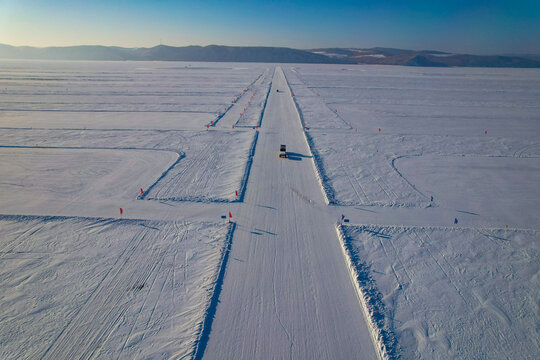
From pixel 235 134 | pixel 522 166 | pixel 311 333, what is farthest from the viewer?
pixel 235 134

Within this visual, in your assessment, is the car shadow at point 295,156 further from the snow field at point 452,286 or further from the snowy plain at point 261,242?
the snow field at point 452,286

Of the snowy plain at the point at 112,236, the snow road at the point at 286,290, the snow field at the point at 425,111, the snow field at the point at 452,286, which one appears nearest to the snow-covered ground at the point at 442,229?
the snow field at the point at 452,286

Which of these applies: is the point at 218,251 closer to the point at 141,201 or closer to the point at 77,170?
the point at 141,201

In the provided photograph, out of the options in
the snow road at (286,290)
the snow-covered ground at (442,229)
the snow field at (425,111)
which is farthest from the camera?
the snow field at (425,111)

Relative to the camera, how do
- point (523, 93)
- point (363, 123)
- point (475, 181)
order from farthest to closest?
point (523, 93)
point (363, 123)
point (475, 181)

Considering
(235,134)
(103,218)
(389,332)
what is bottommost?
(389,332)

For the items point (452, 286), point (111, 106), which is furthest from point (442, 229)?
point (111, 106)

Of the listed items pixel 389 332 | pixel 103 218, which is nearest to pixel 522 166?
pixel 389 332
